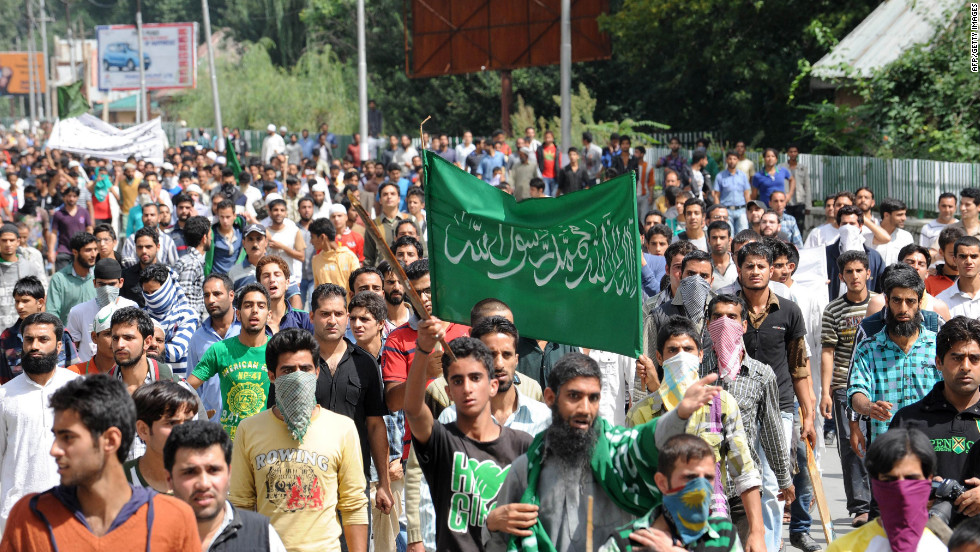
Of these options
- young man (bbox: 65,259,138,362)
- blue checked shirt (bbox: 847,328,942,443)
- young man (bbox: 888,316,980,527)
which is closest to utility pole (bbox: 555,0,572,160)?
young man (bbox: 65,259,138,362)

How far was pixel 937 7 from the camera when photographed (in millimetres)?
23078

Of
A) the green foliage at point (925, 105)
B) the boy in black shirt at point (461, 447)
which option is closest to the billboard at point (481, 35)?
the green foliage at point (925, 105)

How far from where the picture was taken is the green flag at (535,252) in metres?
6.42

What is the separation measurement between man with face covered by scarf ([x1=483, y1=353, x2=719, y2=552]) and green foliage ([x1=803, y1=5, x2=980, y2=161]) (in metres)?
16.4

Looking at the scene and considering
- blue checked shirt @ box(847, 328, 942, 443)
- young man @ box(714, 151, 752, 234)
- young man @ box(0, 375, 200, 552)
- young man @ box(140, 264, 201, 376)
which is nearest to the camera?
young man @ box(0, 375, 200, 552)

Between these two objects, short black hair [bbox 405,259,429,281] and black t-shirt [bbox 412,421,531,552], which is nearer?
black t-shirt [bbox 412,421,531,552]

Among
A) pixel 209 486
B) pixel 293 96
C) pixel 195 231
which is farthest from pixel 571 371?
pixel 293 96

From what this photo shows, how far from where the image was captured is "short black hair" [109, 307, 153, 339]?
6758mm

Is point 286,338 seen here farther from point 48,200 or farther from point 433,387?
point 48,200

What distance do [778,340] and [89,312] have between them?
4.59 m

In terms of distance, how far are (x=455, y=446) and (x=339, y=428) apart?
0.78 meters

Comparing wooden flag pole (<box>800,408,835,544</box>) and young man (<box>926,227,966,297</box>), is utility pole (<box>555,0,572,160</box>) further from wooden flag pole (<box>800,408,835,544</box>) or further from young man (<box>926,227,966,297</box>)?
wooden flag pole (<box>800,408,835,544</box>)

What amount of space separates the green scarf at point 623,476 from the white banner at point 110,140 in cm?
2186

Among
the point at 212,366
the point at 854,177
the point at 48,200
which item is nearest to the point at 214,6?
the point at 48,200
